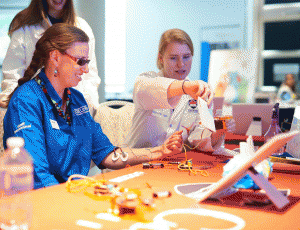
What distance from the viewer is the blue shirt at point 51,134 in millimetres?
1481

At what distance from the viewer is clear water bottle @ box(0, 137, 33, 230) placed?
80 centimetres

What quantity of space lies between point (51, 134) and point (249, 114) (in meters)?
1.74

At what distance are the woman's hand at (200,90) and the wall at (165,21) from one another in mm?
5268

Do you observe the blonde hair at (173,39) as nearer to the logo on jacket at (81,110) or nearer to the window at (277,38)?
the logo on jacket at (81,110)

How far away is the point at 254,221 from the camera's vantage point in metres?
0.84

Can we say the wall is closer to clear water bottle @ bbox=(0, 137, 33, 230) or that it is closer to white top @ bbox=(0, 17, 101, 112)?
white top @ bbox=(0, 17, 101, 112)

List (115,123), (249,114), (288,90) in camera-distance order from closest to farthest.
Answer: (115,123), (249,114), (288,90)

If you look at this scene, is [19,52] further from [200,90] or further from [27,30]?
[200,90]

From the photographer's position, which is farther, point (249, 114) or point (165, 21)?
point (165, 21)

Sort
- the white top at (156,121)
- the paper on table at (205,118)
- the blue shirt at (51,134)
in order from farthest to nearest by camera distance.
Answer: the white top at (156,121), the blue shirt at (51,134), the paper on table at (205,118)

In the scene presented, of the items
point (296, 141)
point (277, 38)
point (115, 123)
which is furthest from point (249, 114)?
point (277, 38)

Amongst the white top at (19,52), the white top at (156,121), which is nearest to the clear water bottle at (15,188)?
the white top at (156,121)

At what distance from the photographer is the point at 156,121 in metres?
2.29

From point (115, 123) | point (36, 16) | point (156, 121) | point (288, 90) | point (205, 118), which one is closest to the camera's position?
point (205, 118)
